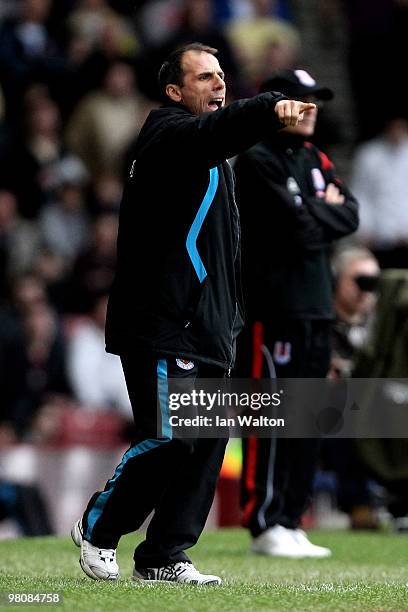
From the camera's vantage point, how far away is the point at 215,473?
597 cm

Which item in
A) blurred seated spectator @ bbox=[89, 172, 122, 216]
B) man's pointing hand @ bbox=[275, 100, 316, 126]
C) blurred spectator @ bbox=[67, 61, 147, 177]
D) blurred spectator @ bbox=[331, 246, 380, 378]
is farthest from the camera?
blurred spectator @ bbox=[67, 61, 147, 177]

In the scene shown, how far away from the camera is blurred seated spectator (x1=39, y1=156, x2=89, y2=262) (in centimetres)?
1337

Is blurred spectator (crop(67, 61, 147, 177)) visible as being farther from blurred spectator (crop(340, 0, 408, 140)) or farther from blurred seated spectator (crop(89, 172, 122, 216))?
blurred spectator (crop(340, 0, 408, 140))

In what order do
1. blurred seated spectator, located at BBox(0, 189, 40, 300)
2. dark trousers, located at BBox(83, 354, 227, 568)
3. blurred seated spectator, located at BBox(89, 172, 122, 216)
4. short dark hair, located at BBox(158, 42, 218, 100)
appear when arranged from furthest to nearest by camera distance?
blurred seated spectator, located at BBox(89, 172, 122, 216), blurred seated spectator, located at BBox(0, 189, 40, 300), short dark hair, located at BBox(158, 42, 218, 100), dark trousers, located at BBox(83, 354, 227, 568)

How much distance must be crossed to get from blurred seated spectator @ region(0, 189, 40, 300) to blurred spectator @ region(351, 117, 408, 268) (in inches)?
115

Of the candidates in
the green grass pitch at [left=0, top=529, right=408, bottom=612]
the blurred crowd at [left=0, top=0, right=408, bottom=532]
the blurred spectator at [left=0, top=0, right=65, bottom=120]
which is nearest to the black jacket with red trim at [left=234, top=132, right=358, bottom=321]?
the green grass pitch at [left=0, top=529, right=408, bottom=612]

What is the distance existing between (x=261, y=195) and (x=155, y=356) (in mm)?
2057

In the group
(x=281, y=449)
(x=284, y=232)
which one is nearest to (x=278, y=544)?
(x=281, y=449)

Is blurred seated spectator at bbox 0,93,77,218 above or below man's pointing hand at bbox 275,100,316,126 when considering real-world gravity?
below

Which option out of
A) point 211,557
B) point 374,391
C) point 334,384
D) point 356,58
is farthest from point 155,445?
point 356,58

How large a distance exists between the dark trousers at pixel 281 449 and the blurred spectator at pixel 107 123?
6702mm

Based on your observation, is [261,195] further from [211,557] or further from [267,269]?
[211,557]

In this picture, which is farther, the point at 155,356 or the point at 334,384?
the point at 334,384

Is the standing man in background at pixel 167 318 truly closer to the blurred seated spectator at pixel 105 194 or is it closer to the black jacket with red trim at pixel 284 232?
the black jacket with red trim at pixel 284 232
